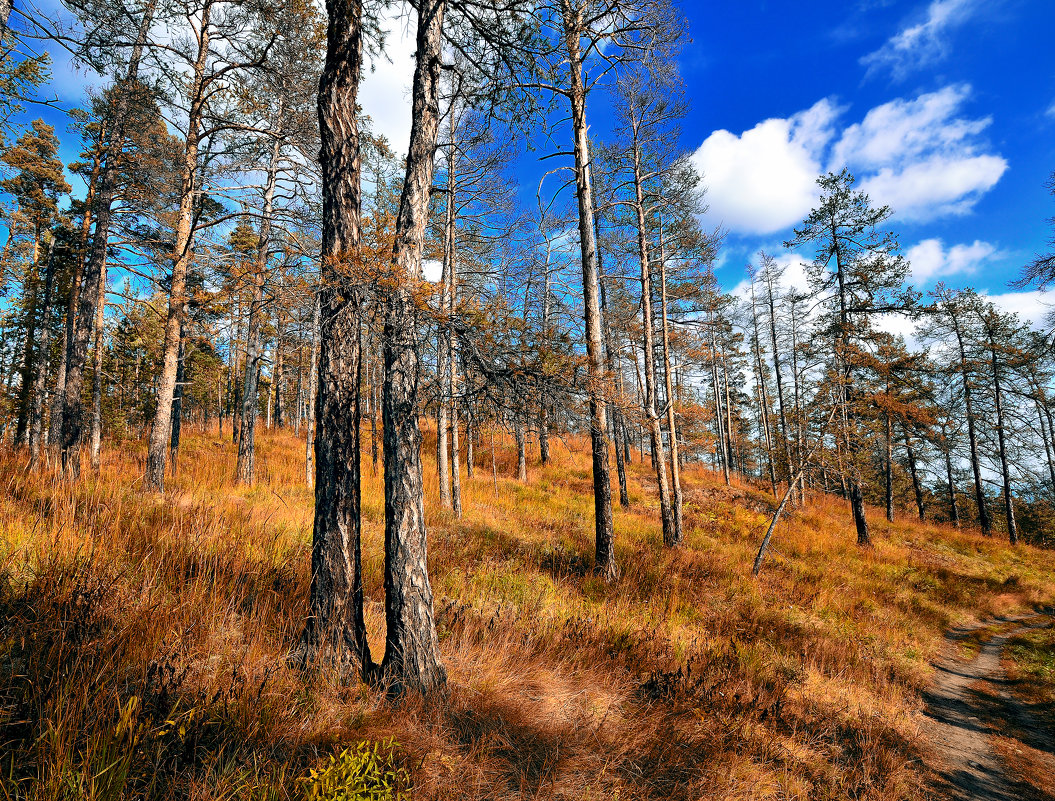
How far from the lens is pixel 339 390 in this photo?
11.5 feet

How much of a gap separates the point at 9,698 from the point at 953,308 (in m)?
33.5

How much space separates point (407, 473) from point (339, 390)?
0.97 m

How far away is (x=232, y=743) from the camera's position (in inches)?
88.1

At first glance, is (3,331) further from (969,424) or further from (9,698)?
(969,424)

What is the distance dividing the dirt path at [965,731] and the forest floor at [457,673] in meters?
0.17

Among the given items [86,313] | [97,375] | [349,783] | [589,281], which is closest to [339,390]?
[349,783]

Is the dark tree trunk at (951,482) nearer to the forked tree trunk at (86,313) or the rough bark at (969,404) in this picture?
the rough bark at (969,404)

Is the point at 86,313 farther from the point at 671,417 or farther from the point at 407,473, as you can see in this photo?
the point at 671,417

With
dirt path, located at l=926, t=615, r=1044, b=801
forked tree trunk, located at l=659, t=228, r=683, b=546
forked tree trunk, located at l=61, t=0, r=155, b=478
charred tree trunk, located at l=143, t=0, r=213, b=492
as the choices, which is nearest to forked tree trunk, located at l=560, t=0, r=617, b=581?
forked tree trunk, located at l=659, t=228, r=683, b=546

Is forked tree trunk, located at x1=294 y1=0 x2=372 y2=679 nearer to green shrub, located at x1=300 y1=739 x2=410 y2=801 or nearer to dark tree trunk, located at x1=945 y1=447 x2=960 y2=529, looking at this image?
green shrub, located at x1=300 y1=739 x2=410 y2=801

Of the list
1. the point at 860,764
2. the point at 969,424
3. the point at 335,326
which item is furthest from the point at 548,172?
the point at 969,424

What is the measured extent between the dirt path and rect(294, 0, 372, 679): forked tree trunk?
264 inches

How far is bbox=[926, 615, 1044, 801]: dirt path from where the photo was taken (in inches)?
174

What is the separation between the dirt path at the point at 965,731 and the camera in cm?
441
